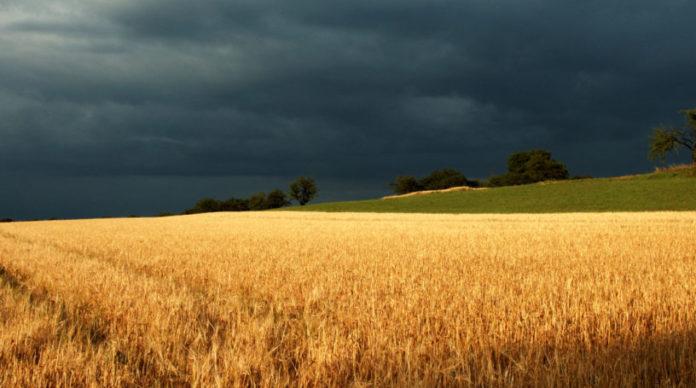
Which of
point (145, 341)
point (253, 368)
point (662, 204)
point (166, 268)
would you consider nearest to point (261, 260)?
point (166, 268)

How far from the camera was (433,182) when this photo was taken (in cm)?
13488

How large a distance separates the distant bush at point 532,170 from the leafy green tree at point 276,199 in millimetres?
52774

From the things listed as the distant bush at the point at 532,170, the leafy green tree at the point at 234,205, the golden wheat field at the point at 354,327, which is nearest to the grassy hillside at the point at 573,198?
the golden wheat field at the point at 354,327

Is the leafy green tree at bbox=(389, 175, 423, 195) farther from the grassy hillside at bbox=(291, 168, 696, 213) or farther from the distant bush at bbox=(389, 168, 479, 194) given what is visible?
the grassy hillside at bbox=(291, 168, 696, 213)

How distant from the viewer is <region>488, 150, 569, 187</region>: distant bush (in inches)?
4648

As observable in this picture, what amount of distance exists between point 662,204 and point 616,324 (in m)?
47.1

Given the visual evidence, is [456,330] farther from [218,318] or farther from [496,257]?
[496,257]

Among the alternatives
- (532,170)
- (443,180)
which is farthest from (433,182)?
(532,170)

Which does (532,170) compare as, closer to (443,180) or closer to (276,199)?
(443,180)

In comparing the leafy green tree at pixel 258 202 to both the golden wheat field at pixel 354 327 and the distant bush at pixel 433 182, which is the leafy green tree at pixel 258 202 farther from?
the golden wheat field at pixel 354 327

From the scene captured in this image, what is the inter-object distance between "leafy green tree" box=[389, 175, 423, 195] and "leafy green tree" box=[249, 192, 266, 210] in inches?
1281

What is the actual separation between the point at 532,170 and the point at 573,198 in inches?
2691

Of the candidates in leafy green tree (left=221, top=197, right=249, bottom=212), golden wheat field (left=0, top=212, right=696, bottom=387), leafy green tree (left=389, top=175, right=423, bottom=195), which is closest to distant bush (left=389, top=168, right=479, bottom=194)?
leafy green tree (left=389, top=175, right=423, bottom=195)

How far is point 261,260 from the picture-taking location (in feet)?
39.4
